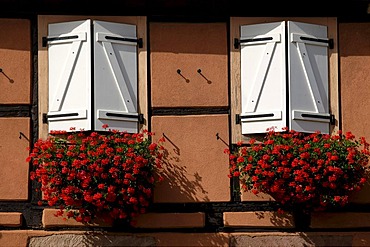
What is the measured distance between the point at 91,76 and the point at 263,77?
179 centimetres

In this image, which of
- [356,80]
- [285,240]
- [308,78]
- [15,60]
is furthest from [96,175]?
[356,80]

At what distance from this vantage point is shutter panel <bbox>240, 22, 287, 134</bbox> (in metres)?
10.6

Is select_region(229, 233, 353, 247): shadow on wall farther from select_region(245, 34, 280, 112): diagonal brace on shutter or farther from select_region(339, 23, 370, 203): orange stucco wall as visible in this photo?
select_region(245, 34, 280, 112): diagonal brace on shutter

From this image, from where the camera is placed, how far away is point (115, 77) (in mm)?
10555

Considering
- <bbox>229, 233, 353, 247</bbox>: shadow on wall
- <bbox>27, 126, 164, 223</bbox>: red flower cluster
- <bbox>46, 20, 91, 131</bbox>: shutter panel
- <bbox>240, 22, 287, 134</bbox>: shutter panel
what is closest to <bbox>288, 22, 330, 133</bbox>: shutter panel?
<bbox>240, 22, 287, 134</bbox>: shutter panel

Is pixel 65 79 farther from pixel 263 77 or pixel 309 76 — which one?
pixel 309 76

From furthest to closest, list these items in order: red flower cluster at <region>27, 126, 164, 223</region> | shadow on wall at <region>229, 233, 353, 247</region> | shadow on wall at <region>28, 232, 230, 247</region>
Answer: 1. shadow on wall at <region>229, 233, 353, 247</region>
2. shadow on wall at <region>28, 232, 230, 247</region>
3. red flower cluster at <region>27, 126, 164, 223</region>

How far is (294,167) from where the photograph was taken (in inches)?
402

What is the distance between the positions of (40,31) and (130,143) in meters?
1.57

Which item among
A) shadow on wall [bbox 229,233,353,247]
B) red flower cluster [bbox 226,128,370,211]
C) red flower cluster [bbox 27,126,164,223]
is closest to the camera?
red flower cluster [bbox 27,126,164,223]

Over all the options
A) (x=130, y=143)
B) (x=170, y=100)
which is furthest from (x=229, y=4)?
(x=130, y=143)

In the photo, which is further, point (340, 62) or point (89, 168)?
point (340, 62)

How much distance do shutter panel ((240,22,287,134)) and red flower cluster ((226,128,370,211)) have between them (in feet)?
0.64

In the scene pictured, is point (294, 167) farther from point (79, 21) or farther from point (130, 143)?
point (79, 21)
